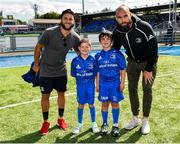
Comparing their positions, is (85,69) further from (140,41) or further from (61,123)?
(61,123)

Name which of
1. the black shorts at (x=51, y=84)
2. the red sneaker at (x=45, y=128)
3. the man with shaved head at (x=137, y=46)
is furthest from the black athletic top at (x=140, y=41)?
the red sneaker at (x=45, y=128)

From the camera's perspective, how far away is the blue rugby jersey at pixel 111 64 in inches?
200

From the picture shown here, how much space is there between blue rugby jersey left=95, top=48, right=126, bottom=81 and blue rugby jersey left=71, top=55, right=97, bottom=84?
16cm

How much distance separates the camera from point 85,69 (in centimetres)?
522

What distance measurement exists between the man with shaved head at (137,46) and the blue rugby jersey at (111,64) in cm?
20

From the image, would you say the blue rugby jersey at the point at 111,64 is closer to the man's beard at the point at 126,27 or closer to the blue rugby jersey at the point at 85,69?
the blue rugby jersey at the point at 85,69

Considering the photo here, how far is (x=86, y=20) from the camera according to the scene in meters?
83.0

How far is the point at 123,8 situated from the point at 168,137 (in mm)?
2041

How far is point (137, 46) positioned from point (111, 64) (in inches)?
18.5

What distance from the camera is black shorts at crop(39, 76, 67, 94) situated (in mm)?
5332

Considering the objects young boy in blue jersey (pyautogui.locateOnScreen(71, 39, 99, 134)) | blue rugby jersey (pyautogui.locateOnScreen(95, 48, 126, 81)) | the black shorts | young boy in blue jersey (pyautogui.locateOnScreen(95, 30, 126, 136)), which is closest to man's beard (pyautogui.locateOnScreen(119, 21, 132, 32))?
young boy in blue jersey (pyautogui.locateOnScreen(95, 30, 126, 136))

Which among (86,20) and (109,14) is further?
(86,20)

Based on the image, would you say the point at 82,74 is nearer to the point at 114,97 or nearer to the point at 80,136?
the point at 114,97

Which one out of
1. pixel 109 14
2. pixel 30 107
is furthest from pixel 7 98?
pixel 109 14
